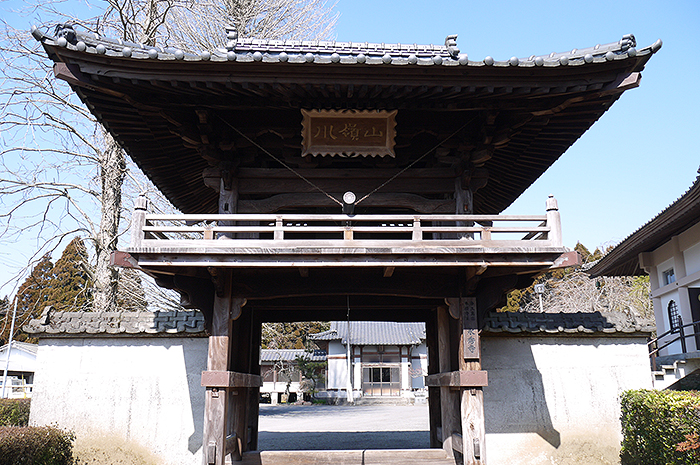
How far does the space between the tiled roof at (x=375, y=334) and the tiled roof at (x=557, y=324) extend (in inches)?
1159

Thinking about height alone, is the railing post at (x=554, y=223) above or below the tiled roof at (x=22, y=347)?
above

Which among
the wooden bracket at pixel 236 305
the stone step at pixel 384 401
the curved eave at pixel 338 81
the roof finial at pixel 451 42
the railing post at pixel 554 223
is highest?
the roof finial at pixel 451 42

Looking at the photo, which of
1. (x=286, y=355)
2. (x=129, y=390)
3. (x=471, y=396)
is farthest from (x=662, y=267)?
(x=286, y=355)

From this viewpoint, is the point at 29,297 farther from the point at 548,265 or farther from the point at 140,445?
the point at 548,265

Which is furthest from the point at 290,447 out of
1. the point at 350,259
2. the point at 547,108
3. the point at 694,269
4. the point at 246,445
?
the point at 694,269

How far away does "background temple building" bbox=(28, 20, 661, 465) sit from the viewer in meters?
6.60

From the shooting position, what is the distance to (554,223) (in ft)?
23.2

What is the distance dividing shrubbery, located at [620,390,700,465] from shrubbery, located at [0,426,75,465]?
29.7ft

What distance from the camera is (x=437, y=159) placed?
8438 millimetres

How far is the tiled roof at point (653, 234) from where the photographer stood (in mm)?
12195

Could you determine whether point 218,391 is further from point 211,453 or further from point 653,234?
point 653,234

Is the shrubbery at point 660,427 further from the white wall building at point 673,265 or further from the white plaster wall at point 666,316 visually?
the white plaster wall at point 666,316

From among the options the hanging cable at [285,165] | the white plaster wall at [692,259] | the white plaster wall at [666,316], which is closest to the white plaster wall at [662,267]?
the white plaster wall at [666,316]

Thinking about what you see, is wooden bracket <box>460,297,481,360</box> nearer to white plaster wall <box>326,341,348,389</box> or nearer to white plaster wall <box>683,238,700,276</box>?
white plaster wall <box>683,238,700,276</box>
